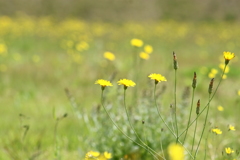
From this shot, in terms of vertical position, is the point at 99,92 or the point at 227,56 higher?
the point at 227,56

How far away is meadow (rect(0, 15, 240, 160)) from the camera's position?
2.05 meters

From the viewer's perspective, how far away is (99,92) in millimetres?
3551

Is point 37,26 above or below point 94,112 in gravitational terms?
below

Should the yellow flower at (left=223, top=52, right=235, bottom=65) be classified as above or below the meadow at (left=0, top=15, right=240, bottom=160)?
above

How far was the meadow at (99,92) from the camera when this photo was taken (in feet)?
6.73

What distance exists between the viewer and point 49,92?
3682 mm

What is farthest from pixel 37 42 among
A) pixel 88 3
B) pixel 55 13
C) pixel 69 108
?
pixel 88 3

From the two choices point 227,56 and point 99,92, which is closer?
point 227,56

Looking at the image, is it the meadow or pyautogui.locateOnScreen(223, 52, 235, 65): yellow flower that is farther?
the meadow

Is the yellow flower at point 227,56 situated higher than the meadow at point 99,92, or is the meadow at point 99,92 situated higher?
the yellow flower at point 227,56

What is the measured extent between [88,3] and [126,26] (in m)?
2.40

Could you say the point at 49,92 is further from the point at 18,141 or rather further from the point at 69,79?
the point at 18,141

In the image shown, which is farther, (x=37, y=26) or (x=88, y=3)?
(x=88, y=3)

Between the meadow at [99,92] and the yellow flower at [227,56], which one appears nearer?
the yellow flower at [227,56]
